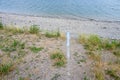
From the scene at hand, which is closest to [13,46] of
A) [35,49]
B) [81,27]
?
[35,49]

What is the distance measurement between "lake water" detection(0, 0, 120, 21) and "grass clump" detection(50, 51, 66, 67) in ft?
34.4

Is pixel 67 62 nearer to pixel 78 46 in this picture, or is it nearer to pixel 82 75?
pixel 82 75

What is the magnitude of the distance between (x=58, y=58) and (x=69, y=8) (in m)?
13.9

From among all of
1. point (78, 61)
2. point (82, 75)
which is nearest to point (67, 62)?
point (78, 61)

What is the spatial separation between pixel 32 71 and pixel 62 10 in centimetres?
1415

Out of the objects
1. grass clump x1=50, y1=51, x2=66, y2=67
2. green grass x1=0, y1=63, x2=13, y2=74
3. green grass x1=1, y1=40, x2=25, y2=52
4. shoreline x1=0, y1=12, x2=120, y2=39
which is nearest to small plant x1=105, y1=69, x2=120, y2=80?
grass clump x1=50, y1=51, x2=66, y2=67

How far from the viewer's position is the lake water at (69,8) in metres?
17.8

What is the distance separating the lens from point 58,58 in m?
6.65

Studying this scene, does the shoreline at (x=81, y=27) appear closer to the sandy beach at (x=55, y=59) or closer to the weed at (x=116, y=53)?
→ the sandy beach at (x=55, y=59)

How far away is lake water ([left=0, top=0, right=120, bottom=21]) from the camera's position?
17.8 metres

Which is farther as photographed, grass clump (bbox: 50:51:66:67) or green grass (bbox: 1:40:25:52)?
green grass (bbox: 1:40:25:52)

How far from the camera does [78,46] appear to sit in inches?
316

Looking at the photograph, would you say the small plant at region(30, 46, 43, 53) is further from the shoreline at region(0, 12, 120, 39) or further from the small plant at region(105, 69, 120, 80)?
the shoreline at region(0, 12, 120, 39)

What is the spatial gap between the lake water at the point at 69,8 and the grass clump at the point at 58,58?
10.5 meters
